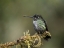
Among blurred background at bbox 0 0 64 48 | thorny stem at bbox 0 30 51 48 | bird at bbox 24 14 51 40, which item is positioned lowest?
thorny stem at bbox 0 30 51 48

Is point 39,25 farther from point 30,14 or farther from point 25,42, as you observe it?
point 30,14

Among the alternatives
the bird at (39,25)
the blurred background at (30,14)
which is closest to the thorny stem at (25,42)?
the bird at (39,25)

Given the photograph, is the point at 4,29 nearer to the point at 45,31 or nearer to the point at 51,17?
the point at 51,17

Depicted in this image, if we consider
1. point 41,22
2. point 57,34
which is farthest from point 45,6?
point 41,22

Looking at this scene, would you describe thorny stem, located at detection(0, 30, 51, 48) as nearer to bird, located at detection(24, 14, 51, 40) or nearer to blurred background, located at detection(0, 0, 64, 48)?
bird, located at detection(24, 14, 51, 40)

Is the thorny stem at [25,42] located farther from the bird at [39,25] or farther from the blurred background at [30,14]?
the blurred background at [30,14]

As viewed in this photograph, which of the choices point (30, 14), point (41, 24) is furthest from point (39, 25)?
point (30, 14)

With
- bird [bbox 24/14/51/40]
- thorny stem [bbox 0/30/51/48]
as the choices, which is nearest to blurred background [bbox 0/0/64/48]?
bird [bbox 24/14/51/40]

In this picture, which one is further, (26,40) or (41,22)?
(41,22)

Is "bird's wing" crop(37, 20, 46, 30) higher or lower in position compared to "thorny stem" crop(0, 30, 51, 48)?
higher
